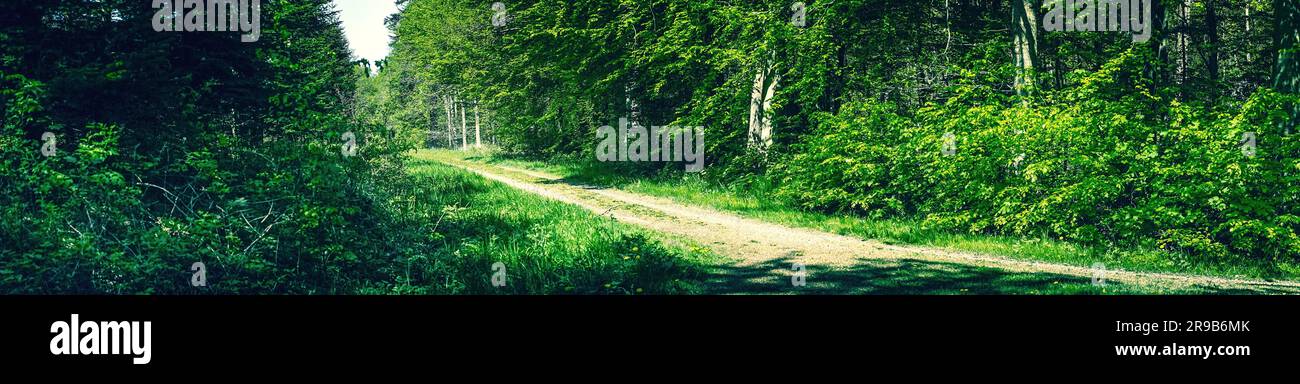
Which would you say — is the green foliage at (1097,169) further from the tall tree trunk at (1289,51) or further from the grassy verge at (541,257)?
the grassy verge at (541,257)

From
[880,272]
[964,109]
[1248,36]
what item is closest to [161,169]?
[880,272]

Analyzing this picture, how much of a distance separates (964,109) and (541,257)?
763cm

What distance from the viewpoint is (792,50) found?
18.2 m

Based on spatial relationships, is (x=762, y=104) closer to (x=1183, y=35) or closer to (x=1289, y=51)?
(x=1289, y=51)

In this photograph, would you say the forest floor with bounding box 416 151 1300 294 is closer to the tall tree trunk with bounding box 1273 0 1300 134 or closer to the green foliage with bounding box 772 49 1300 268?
the green foliage with bounding box 772 49 1300 268

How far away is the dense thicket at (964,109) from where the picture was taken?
10.0 meters

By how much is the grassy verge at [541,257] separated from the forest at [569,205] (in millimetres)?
47

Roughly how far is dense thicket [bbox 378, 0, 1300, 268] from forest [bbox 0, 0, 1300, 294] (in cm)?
5

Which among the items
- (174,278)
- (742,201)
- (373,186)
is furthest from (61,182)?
(742,201)

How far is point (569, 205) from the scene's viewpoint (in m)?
15.4

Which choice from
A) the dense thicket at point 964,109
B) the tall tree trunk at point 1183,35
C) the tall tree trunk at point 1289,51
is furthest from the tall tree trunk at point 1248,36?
the tall tree trunk at point 1289,51

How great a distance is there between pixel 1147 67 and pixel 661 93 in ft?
44.4
